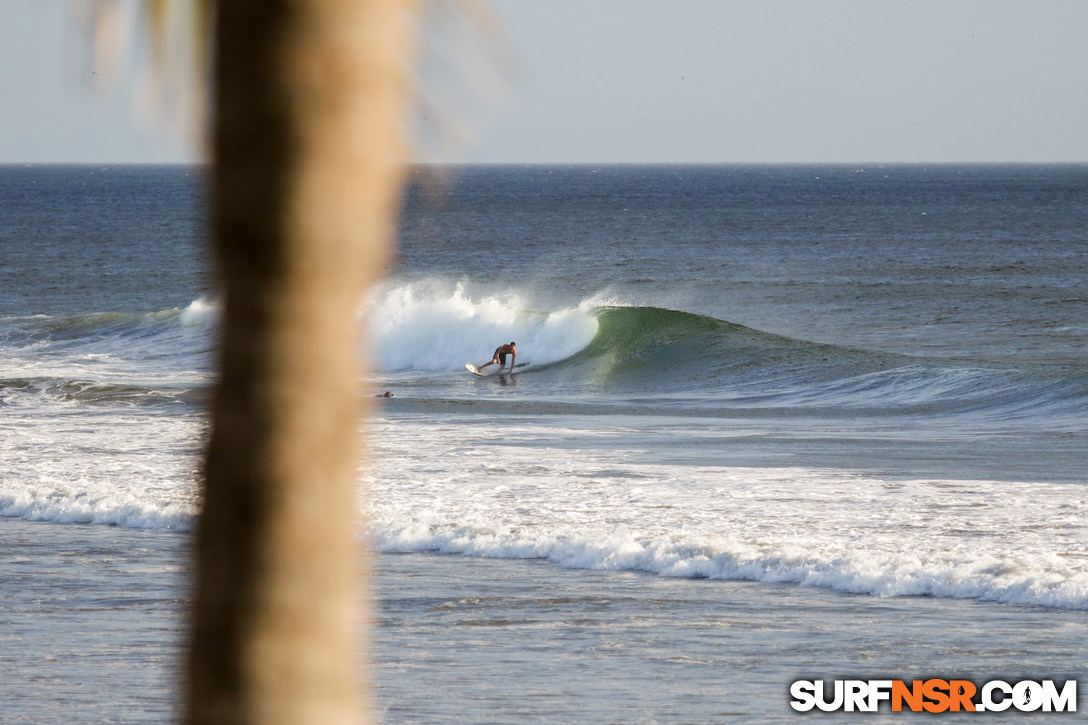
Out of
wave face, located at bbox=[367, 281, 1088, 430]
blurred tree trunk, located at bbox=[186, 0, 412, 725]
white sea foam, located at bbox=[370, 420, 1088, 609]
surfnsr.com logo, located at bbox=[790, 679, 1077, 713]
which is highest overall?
wave face, located at bbox=[367, 281, 1088, 430]

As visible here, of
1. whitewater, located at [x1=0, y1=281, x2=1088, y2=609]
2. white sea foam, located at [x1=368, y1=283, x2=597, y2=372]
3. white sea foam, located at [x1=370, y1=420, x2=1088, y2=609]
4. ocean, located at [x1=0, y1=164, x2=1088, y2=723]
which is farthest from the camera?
white sea foam, located at [x1=368, y1=283, x2=597, y2=372]

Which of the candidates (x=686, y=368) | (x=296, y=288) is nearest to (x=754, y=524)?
(x=296, y=288)

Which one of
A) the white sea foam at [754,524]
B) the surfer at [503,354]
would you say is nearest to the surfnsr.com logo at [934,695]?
the white sea foam at [754,524]

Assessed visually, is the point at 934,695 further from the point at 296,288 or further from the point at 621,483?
the point at 296,288

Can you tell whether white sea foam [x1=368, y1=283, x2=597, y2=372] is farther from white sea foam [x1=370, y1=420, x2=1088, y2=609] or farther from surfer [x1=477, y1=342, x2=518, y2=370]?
white sea foam [x1=370, y1=420, x2=1088, y2=609]

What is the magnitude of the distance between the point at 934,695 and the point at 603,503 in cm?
538

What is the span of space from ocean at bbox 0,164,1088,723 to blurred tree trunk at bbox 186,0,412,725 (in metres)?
0.05

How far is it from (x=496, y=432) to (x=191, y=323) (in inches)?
763

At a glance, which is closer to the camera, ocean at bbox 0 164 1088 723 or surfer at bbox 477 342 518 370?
ocean at bbox 0 164 1088 723

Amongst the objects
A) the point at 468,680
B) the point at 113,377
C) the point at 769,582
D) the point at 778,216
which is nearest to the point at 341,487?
the point at 468,680

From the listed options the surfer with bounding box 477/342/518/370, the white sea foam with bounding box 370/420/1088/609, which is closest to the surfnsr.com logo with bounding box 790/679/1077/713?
the white sea foam with bounding box 370/420/1088/609

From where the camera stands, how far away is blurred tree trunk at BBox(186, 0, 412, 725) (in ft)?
3.05

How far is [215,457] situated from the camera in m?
0.96

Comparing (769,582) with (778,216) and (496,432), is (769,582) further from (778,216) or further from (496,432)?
(778,216)
